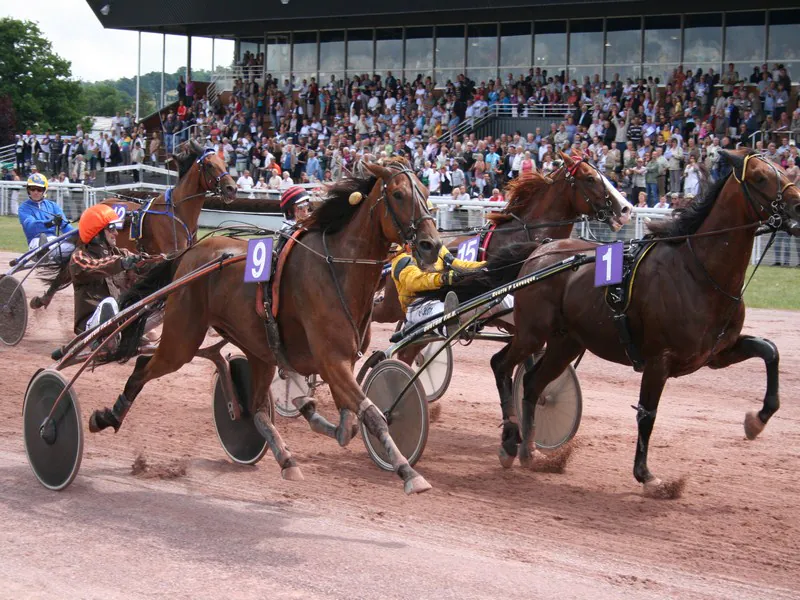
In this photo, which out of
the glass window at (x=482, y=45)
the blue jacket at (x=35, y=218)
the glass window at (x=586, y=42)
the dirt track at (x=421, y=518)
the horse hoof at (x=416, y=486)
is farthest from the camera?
the glass window at (x=482, y=45)

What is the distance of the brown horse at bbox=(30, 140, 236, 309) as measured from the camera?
10.7 m

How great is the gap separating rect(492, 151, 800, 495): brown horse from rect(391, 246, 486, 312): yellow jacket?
1.07 meters

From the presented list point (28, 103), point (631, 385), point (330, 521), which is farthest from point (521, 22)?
point (28, 103)

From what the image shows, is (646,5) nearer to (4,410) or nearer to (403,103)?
(403,103)

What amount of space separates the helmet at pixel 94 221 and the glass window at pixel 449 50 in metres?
20.7

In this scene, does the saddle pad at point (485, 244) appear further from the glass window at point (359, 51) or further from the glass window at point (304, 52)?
the glass window at point (304, 52)

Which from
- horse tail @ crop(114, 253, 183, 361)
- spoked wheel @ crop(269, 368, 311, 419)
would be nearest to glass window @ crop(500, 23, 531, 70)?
spoked wheel @ crop(269, 368, 311, 419)

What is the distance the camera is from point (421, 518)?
5.24 metres

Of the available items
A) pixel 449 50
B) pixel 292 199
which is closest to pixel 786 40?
pixel 449 50

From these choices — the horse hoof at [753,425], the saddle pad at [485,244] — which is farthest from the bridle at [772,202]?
the saddle pad at [485,244]

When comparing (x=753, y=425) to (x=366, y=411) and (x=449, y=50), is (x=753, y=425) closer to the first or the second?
(x=366, y=411)

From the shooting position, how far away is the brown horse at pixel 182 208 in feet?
35.2

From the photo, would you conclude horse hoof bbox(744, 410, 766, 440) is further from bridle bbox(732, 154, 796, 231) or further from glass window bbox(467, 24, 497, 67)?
glass window bbox(467, 24, 497, 67)

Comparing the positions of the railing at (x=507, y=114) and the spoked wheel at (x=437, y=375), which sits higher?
the railing at (x=507, y=114)
